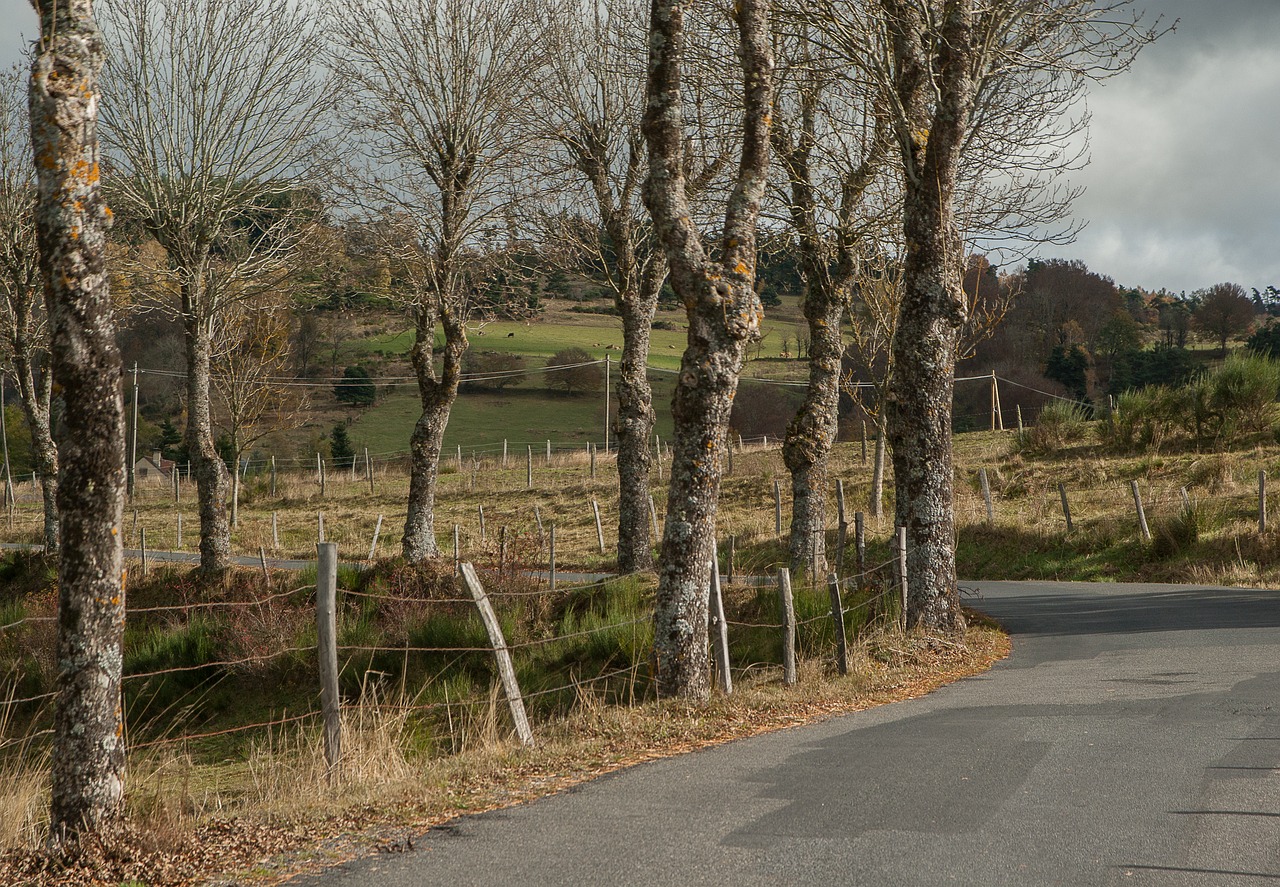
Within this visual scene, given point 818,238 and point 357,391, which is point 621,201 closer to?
point 818,238

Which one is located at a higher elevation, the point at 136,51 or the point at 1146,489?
the point at 136,51

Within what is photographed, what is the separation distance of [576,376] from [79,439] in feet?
257

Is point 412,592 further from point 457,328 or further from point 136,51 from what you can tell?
point 136,51

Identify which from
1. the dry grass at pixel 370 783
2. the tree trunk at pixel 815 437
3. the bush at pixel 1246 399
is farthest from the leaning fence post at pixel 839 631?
the bush at pixel 1246 399

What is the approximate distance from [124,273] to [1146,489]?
23438 mm

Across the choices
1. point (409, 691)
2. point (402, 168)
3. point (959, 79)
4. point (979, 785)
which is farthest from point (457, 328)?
point (979, 785)

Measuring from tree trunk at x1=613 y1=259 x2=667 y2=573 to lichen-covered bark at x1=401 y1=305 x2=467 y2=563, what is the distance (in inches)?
152

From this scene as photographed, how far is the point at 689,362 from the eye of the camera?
30.8 ft

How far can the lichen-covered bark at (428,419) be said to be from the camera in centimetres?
2109

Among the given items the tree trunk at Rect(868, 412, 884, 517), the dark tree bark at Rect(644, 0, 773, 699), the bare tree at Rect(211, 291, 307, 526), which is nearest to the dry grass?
the dark tree bark at Rect(644, 0, 773, 699)

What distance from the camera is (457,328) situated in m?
21.3

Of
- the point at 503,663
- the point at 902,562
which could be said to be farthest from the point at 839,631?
the point at 503,663

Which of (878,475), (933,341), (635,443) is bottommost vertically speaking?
(878,475)


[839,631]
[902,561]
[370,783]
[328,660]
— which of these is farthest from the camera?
[902,561]
